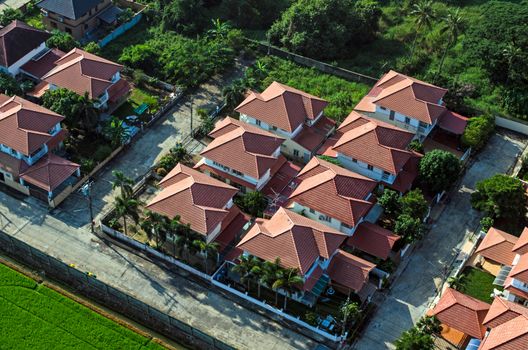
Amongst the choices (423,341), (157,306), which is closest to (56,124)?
(157,306)

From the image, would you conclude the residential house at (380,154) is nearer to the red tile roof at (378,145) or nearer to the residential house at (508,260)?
the red tile roof at (378,145)

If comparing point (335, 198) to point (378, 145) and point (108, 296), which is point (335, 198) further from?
point (108, 296)

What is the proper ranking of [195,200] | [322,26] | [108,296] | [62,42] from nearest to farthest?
[108,296] → [195,200] → [62,42] → [322,26]

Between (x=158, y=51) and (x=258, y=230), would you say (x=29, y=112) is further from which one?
(x=258, y=230)

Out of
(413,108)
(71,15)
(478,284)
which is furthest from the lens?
(71,15)

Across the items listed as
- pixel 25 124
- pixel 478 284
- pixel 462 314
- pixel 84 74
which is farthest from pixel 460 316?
pixel 84 74

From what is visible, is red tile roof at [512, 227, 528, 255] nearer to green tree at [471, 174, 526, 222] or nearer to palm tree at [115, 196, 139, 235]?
green tree at [471, 174, 526, 222]

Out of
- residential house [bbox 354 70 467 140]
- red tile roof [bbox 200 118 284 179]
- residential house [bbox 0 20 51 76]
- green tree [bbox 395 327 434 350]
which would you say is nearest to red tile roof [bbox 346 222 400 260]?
green tree [bbox 395 327 434 350]
